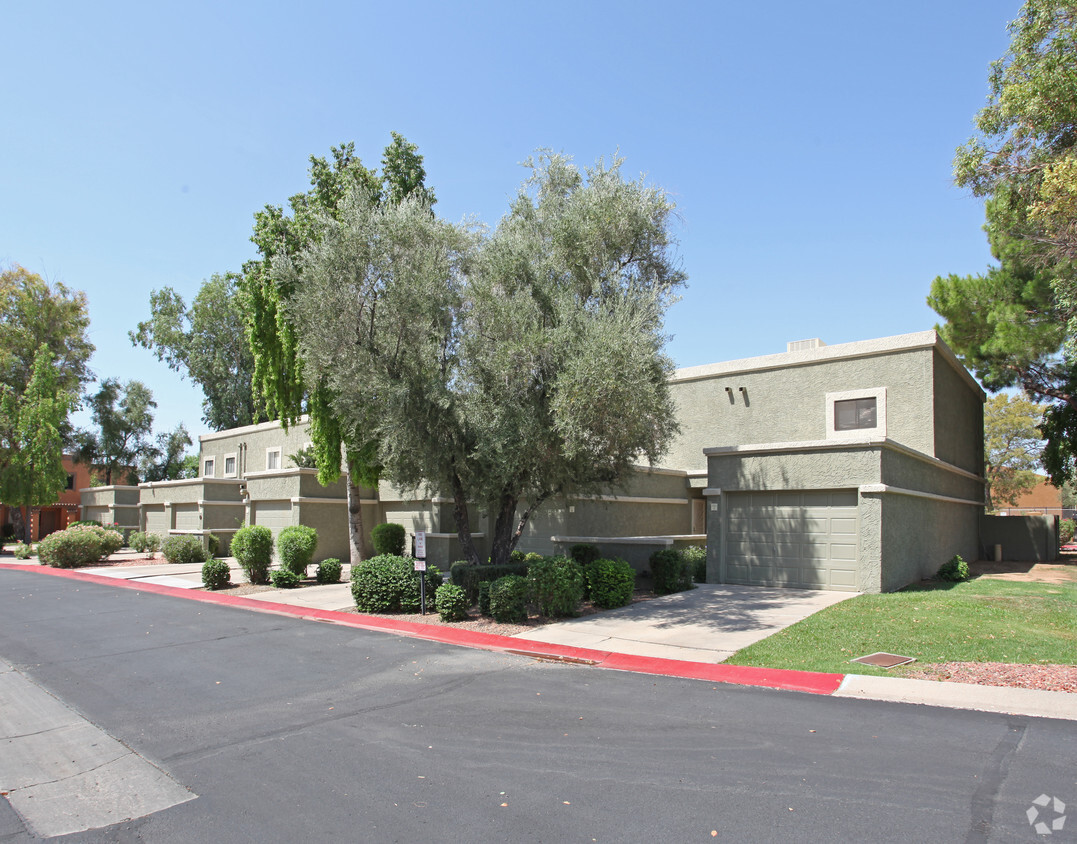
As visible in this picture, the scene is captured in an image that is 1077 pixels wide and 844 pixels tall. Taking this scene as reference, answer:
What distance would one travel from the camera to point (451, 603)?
1274 cm

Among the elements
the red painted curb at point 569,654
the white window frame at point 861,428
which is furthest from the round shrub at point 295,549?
the white window frame at point 861,428

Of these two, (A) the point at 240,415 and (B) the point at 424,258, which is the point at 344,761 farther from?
(A) the point at 240,415

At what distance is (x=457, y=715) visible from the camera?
7.15 m

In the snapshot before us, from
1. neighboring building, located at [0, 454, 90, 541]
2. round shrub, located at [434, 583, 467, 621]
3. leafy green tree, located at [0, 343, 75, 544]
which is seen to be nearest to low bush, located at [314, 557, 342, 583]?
round shrub, located at [434, 583, 467, 621]

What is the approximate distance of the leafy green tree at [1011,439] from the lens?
147 feet

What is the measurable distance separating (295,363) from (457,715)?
588 inches

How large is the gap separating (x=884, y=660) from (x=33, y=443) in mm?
38140

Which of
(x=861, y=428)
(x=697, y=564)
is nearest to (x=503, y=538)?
(x=697, y=564)

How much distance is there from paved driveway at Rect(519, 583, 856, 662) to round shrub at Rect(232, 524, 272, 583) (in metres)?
10.4

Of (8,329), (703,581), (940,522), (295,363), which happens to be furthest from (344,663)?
(8,329)

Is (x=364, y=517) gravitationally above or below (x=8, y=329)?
below

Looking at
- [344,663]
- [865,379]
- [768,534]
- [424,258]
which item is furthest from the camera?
[865,379]

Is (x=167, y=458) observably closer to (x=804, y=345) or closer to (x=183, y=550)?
Answer: (x=183, y=550)

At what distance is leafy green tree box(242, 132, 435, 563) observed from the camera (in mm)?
19203
